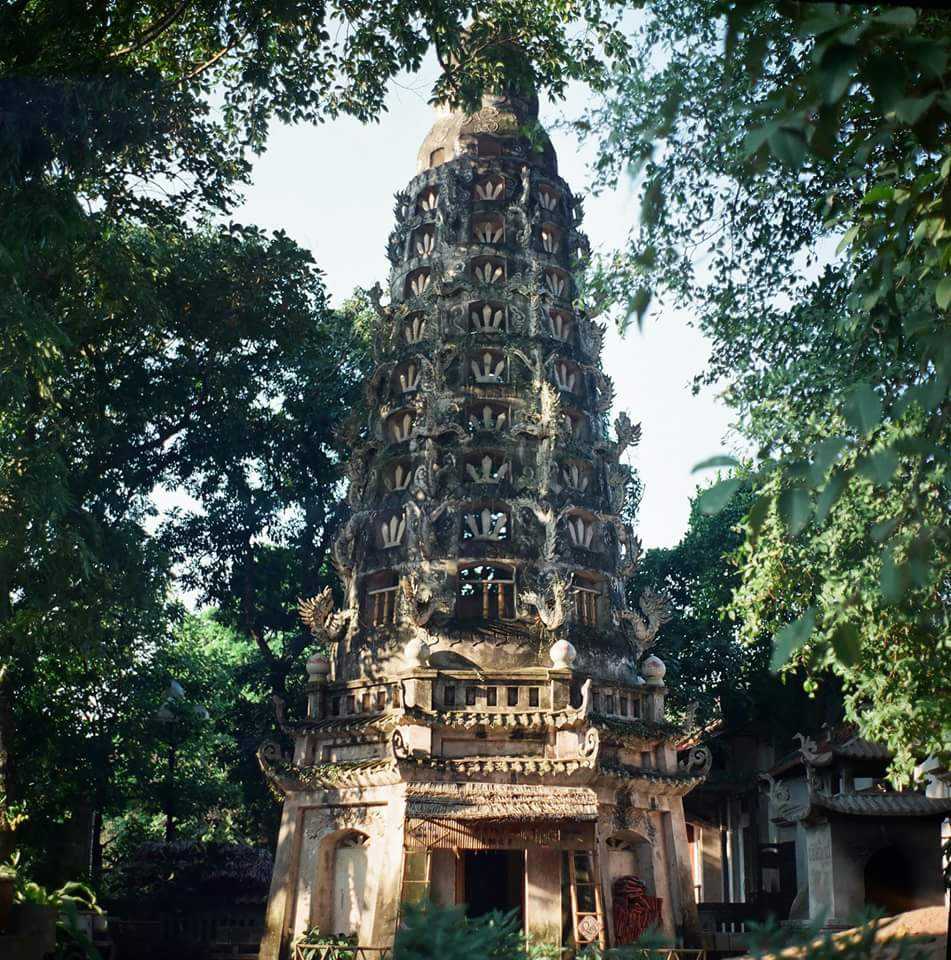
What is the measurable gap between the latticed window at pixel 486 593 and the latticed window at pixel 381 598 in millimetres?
1459

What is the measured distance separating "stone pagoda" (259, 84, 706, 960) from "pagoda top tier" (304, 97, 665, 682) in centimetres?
6

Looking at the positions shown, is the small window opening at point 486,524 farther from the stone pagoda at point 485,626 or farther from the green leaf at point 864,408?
the green leaf at point 864,408

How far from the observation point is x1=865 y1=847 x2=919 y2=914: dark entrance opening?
63.2 ft

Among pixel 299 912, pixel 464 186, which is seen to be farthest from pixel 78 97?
pixel 299 912

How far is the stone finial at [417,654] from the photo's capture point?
22.3 metres

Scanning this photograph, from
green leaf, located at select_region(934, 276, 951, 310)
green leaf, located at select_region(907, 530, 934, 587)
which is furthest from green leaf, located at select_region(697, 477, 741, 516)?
green leaf, located at select_region(934, 276, 951, 310)

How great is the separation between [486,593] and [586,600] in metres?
2.40

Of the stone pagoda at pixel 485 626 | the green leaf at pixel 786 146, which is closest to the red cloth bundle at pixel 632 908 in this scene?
the stone pagoda at pixel 485 626

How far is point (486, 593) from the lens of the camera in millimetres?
24156

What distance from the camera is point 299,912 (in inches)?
865

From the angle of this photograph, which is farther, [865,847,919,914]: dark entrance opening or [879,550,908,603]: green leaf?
[865,847,919,914]: dark entrance opening

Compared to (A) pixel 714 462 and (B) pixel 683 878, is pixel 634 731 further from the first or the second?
(A) pixel 714 462

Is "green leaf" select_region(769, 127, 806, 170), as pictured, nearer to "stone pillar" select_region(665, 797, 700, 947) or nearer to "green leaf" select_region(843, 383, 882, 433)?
"green leaf" select_region(843, 383, 882, 433)

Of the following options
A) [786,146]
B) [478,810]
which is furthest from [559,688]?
[786,146]
